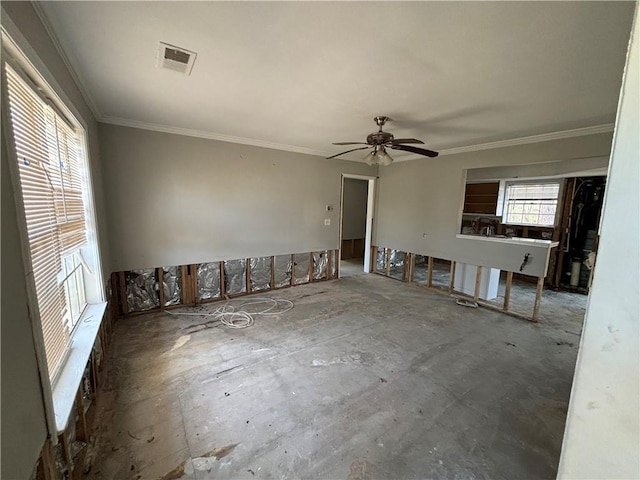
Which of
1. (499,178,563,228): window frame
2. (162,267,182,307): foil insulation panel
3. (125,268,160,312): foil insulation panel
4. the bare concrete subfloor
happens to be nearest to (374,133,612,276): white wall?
the bare concrete subfloor

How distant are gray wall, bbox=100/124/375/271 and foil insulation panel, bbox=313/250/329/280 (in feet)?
0.89

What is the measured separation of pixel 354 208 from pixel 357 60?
5857mm

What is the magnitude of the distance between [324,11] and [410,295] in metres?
4.31

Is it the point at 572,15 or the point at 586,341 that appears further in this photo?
the point at 572,15

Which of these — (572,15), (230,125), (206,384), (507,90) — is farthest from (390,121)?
(206,384)

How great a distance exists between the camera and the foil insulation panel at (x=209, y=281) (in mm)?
4145

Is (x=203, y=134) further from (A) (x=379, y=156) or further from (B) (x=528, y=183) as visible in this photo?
(B) (x=528, y=183)

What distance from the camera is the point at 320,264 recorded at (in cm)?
546

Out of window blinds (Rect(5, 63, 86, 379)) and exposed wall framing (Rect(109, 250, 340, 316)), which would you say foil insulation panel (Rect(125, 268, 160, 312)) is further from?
window blinds (Rect(5, 63, 86, 379))

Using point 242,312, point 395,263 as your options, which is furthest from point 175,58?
point 395,263

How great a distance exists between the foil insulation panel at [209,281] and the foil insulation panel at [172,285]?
287mm

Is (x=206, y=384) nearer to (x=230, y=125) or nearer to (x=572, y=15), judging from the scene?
(x=230, y=125)

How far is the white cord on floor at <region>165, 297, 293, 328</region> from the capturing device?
3511 mm

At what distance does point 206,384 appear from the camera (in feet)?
7.58
